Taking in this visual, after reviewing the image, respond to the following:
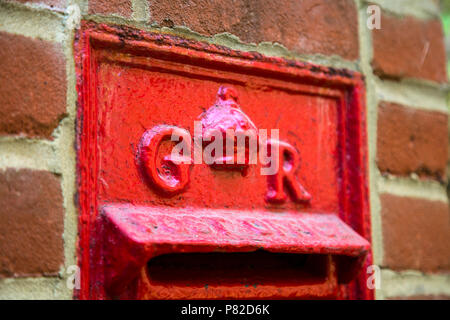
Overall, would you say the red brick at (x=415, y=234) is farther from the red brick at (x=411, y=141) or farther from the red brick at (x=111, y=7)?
the red brick at (x=111, y=7)

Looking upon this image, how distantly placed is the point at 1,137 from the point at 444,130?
1.95 feet

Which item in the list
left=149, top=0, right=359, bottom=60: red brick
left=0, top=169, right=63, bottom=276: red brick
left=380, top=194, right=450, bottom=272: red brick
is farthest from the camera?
left=380, top=194, right=450, bottom=272: red brick

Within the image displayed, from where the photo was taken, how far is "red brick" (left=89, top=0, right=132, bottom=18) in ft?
1.77

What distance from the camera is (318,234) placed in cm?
60

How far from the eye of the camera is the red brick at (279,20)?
23.5 inches

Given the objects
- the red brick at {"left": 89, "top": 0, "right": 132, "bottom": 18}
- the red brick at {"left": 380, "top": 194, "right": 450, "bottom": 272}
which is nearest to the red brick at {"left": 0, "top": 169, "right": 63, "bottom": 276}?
the red brick at {"left": 89, "top": 0, "right": 132, "bottom": 18}

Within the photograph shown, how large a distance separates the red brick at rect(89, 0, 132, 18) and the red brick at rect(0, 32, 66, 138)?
0.18ft

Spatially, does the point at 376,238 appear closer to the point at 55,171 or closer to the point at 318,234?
the point at 318,234

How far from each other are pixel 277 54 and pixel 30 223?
0.34 m

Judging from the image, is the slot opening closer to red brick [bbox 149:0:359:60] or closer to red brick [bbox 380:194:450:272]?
red brick [bbox 380:194:450:272]

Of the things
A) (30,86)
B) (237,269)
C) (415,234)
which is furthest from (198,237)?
(415,234)

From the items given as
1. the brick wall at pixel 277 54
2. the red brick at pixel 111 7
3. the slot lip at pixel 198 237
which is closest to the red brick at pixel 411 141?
the brick wall at pixel 277 54

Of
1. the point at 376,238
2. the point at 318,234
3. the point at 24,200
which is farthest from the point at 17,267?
the point at 376,238

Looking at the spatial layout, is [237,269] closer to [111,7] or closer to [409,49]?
[111,7]
